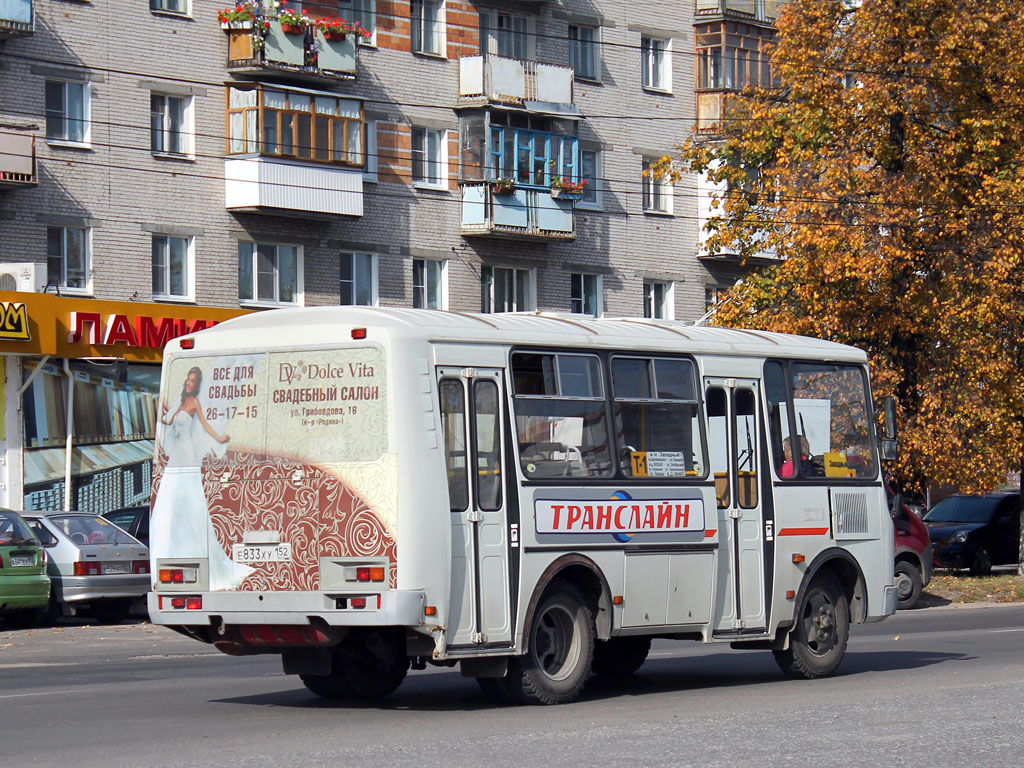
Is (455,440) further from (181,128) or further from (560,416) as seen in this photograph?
(181,128)

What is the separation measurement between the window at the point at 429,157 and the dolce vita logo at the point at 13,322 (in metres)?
11.3

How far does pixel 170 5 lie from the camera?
1422 inches

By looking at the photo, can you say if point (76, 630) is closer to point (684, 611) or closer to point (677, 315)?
point (684, 611)

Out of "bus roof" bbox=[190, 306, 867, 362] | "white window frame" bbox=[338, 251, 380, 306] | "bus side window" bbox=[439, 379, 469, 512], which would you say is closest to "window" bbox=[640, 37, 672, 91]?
"white window frame" bbox=[338, 251, 380, 306]

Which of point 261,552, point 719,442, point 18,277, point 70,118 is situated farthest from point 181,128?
point 261,552

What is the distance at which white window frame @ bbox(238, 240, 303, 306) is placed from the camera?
122 ft

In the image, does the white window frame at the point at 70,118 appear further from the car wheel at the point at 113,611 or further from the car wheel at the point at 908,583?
the car wheel at the point at 908,583

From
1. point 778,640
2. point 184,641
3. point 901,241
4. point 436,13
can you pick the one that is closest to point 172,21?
point 436,13

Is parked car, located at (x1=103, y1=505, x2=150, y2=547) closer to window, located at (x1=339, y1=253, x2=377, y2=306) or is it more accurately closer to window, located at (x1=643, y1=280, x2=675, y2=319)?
window, located at (x1=339, y1=253, x2=377, y2=306)

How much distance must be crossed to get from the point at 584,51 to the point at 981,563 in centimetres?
1761

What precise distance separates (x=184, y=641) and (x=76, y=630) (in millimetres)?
2322

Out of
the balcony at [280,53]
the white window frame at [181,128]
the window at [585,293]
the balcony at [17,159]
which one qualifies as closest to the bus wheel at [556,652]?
the balcony at [17,159]

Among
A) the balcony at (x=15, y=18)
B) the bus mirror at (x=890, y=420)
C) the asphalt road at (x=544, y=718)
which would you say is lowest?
the asphalt road at (x=544, y=718)

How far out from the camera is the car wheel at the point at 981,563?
3391cm
